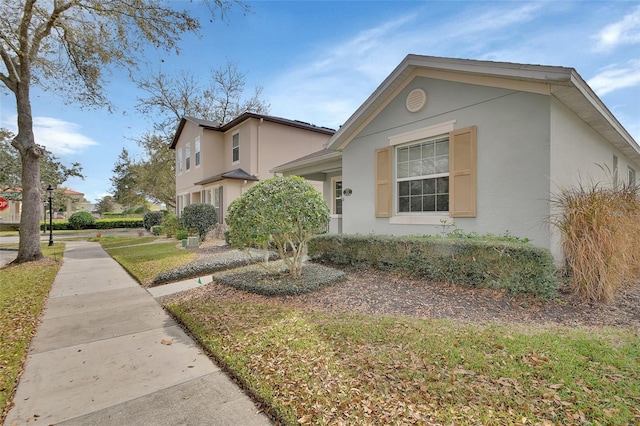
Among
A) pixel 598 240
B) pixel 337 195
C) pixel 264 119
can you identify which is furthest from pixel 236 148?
pixel 598 240

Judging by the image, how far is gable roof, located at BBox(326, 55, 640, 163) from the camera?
522cm

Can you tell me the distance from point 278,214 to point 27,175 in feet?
33.3

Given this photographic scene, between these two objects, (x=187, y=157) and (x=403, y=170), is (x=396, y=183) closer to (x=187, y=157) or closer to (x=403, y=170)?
(x=403, y=170)

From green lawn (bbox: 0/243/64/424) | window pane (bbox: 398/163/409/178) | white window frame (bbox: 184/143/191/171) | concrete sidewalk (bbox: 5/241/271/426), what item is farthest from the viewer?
white window frame (bbox: 184/143/191/171)

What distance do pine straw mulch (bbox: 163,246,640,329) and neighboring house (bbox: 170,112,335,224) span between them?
399 inches

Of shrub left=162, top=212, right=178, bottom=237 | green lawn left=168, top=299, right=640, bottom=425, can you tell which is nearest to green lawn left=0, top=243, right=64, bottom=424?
green lawn left=168, top=299, right=640, bottom=425

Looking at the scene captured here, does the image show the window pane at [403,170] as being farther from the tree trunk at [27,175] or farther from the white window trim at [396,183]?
the tree trunk at [27,175]

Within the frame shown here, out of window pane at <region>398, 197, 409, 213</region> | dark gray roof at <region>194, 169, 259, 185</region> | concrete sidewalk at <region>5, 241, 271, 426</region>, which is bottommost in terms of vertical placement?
concrete sidewalk at <region>5, 241, 271, 426</region>

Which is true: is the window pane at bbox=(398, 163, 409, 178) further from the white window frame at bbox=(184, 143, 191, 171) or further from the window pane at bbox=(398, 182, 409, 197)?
the white window frame at bbox=(184, 143, 191, 171)

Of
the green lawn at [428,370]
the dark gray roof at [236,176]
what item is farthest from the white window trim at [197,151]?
the green lawn at [428,370]

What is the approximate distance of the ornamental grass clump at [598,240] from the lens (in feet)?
14.8

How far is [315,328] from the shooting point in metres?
3.90

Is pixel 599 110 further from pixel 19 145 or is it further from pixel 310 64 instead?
pixel 19 145

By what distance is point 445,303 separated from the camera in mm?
4750
